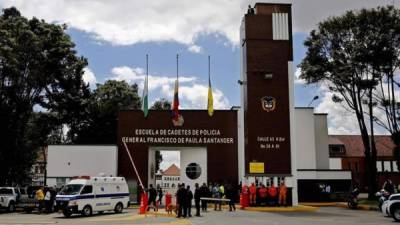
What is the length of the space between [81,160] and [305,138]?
1934cm

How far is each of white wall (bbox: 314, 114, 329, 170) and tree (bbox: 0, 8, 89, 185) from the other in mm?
24671

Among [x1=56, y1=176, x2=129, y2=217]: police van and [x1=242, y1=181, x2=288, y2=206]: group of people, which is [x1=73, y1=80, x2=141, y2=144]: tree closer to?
[x1=56, y1=176, x2=129, y2=217]: police van

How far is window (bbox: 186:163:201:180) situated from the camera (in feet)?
146

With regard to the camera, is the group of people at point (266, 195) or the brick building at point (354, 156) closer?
the group of people at point (266, 195)

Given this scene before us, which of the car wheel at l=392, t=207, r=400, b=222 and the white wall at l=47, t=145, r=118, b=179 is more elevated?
the white wall at l=47, t=145, r=118, b=179

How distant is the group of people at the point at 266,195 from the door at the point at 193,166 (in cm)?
994

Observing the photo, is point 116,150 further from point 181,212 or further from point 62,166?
point 181,212

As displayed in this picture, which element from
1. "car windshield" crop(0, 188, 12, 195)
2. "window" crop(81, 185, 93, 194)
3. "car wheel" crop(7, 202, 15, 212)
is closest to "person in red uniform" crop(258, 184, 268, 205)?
"window" crop(81, 185, 93, 194)

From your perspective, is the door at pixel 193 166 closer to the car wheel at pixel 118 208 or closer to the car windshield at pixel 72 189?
the car wheel at pixel 118 208

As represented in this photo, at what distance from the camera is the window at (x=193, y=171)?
44487 millimetres

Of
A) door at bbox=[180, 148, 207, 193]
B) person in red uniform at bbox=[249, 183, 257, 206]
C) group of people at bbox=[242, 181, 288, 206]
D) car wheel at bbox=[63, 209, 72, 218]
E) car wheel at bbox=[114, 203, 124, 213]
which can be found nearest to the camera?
car wheel at bbox=[63, 209, 72, 218]

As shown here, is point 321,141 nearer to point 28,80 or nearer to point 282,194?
point 282,194

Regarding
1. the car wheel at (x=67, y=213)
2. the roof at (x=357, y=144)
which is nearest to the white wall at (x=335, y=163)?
the roof at (x=357, y=144)

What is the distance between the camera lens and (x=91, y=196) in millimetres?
30297
